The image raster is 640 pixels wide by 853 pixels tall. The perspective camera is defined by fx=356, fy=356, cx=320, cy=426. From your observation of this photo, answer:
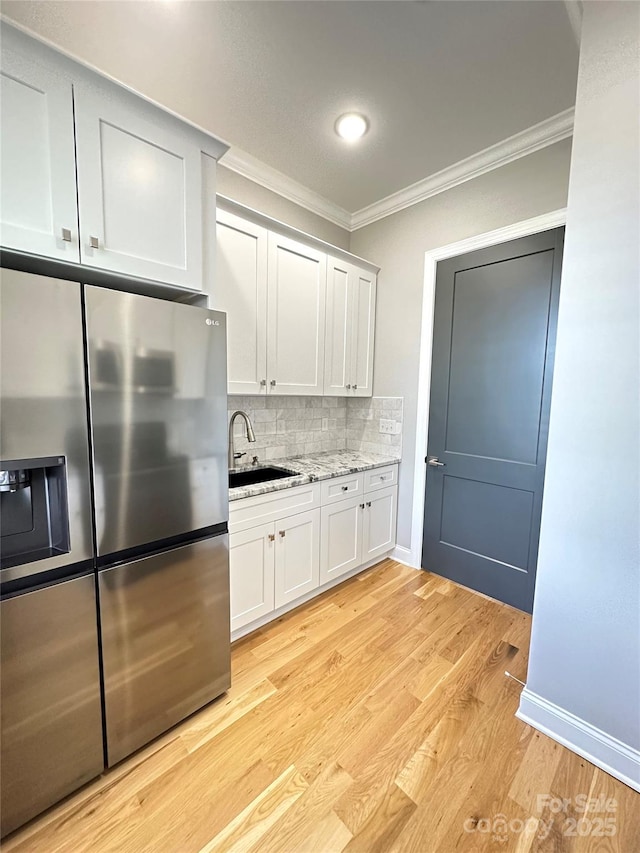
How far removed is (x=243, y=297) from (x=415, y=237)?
146 cm

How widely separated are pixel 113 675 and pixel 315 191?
3.05 metres

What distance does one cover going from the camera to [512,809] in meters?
1.20

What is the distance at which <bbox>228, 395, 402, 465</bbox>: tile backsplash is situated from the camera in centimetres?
255

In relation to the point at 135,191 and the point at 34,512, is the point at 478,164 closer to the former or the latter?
the point at 135,191

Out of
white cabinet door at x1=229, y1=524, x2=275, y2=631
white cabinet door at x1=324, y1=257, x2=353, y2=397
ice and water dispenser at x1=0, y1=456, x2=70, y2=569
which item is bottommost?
white cabinet door at x1=229, y1=524, x2=275, y2=631

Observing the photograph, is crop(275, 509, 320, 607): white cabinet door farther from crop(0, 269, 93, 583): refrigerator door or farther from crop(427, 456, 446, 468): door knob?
crop(0, 269, 93, 583): refrigerator door

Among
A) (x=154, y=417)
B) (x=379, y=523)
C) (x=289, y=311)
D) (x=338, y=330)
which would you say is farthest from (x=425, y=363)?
(x=154, y=417)

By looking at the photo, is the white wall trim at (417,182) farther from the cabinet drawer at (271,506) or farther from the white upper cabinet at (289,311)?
the cabinet drawer at (271,506)

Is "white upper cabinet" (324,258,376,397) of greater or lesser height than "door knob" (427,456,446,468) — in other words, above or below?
above

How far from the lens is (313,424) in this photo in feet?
9.66

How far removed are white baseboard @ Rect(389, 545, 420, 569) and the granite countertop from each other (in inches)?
28.3

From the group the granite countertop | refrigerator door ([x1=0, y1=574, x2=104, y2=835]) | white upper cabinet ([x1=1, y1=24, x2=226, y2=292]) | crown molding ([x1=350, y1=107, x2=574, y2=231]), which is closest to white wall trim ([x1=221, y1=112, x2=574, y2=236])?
crown molding ([x1=350, y1=107, x2=574, y2=231])

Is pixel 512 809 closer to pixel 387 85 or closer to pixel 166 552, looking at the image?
pixel 166 552

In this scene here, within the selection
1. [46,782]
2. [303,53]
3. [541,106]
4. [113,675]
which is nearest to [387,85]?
[303,53]
